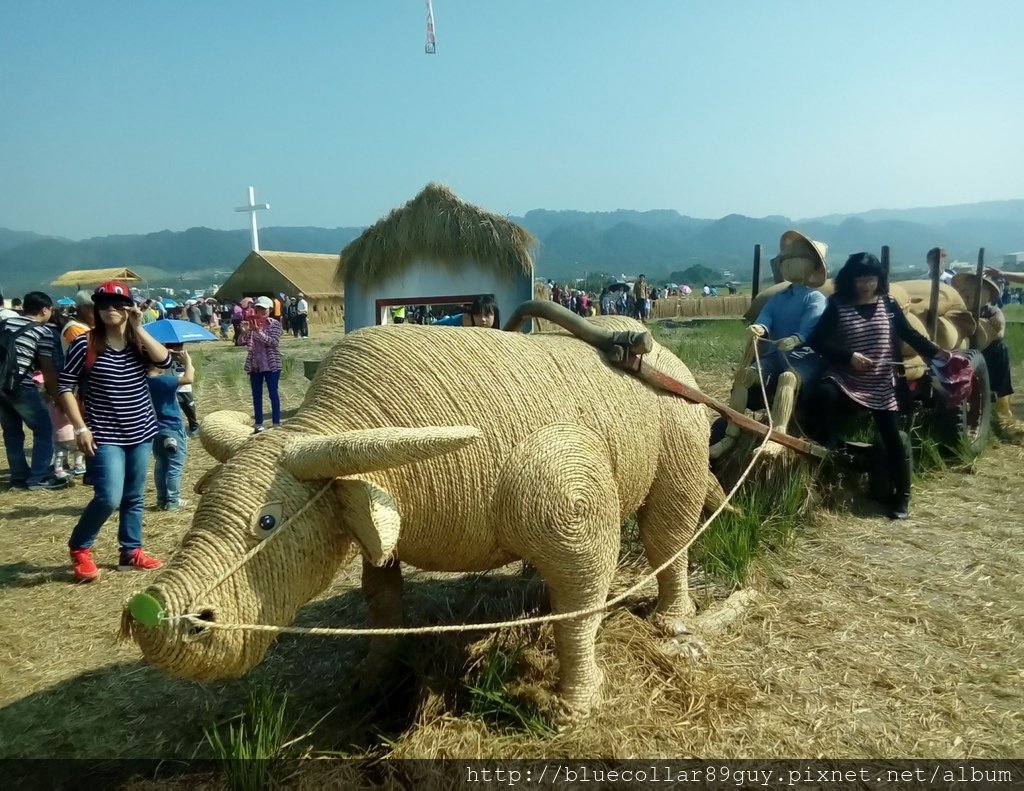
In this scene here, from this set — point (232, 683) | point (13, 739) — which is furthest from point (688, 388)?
point (13, 739)

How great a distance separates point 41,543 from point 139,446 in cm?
166

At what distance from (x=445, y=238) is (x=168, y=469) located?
15.7 feet

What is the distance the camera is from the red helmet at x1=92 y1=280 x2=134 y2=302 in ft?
13.0

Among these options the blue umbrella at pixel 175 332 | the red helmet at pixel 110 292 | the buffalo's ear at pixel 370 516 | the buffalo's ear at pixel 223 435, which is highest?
the red helmet at pixel 110 292

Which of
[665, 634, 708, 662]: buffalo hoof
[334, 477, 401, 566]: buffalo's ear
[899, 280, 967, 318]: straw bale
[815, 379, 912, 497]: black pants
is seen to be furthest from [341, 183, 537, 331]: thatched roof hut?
[334, 477, 401, 566]: buffalo's ear

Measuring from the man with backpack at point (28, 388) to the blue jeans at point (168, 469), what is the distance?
929 mm

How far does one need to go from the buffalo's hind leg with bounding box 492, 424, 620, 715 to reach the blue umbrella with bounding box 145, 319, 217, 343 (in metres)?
5.12

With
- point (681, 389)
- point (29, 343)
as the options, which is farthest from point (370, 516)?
point (29, 343)

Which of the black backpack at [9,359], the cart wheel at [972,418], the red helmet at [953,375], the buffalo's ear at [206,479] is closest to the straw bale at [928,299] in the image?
the cart wheel at [972,418]

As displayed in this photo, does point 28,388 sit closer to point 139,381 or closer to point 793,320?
point 139,381

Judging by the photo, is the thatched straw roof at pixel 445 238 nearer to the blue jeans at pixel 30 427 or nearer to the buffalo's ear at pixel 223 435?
the blue jeans at pixel 30 427

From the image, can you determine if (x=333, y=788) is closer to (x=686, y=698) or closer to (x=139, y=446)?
(x=686, y=698)

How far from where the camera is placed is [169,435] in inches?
226

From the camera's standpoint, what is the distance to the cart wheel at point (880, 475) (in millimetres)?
5027
